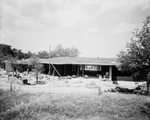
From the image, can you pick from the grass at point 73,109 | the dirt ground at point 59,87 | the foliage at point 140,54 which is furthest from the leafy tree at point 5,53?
the foliage at point 140,54

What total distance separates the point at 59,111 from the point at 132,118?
14.0 feet

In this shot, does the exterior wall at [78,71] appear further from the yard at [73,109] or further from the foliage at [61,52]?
the foliage at [61,52]

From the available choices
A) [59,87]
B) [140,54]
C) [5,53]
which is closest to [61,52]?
[5,53]

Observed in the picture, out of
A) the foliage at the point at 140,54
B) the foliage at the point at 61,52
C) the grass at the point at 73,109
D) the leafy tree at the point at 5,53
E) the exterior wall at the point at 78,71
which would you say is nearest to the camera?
the grass at the point at 73,109

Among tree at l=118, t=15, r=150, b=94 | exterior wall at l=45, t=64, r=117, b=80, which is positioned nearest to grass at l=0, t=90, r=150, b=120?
tree at l=118, t=15, r=150, b=94

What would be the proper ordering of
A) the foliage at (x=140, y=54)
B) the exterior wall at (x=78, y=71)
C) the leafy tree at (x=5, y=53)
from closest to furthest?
the foliage at (x=140, y=54) < the leafy tree at (x=5, y=53) < the exterior wall at (x=78, y=71)

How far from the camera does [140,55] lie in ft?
35.3

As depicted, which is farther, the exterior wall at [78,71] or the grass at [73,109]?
the exterior wall at [78,71]

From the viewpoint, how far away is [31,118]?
598 cm

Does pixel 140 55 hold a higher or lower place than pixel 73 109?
higher

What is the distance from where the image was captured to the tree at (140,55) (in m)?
10.5

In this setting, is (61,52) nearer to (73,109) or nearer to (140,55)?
(140,55)

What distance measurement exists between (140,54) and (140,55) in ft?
0.31

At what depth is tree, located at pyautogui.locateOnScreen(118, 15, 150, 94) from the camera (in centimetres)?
1048
